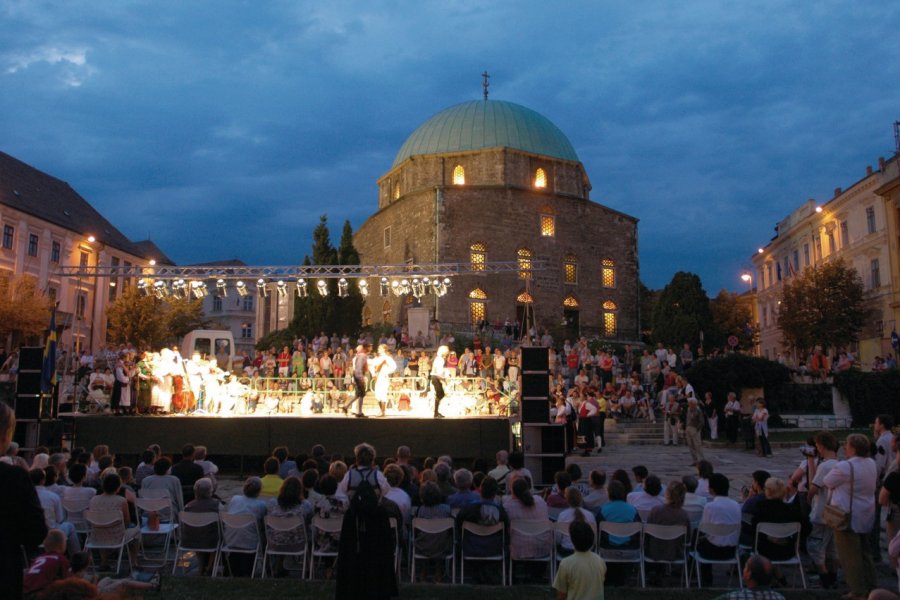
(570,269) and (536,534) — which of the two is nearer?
(536,534)

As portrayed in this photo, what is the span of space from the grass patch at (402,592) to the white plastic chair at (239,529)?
14.4 inches

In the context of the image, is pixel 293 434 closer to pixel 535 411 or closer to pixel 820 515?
pixel 535 411

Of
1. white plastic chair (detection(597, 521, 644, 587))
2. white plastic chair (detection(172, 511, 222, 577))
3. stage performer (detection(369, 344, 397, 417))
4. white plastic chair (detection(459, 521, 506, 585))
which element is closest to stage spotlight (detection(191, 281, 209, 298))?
stage performer (detection(369, 344, 397, 417))

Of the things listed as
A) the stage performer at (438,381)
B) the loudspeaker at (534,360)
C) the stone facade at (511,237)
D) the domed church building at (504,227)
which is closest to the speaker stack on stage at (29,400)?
the stage performer at (438,381)

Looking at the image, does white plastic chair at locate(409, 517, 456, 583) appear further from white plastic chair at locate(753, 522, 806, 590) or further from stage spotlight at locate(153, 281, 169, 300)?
stage spotlight at locate(153, 281, 169, 300)

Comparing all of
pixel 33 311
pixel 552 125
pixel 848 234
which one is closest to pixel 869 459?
pixel 33 311

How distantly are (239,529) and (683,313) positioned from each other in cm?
3708

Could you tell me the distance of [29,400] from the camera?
15.7m

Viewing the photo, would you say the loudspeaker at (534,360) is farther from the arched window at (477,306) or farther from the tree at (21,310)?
the arched window at (477,306)

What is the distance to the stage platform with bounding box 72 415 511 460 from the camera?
15945 mm

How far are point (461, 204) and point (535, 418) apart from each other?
3224 cm

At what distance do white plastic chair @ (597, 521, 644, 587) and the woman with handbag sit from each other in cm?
175

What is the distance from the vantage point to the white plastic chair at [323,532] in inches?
295

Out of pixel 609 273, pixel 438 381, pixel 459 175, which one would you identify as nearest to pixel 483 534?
pixel 438 381
